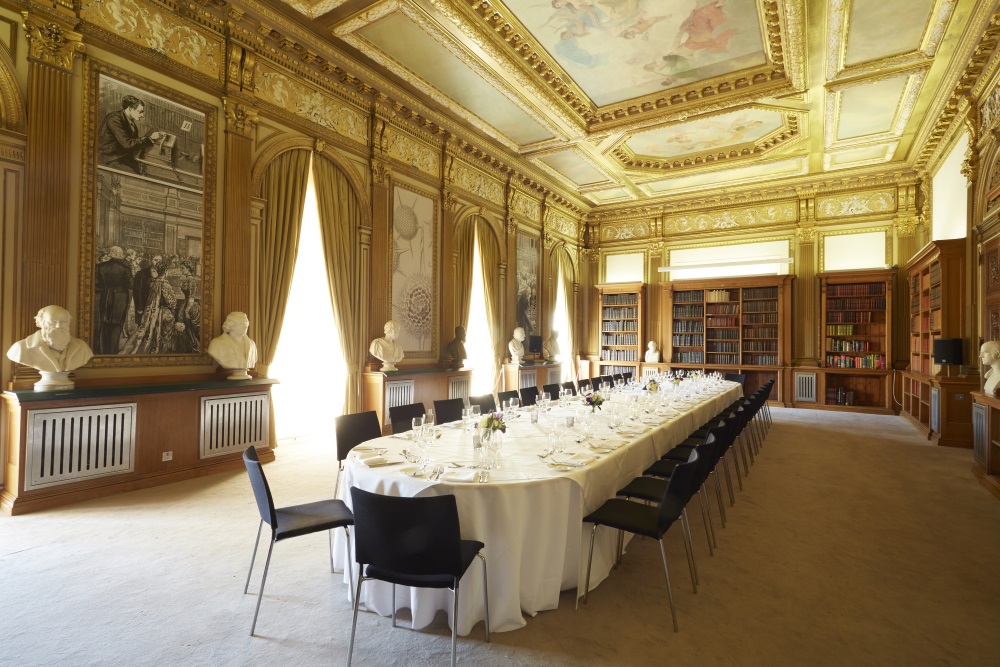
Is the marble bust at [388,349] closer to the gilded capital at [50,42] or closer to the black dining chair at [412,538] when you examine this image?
the gilded capital at [50,42]

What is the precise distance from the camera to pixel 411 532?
7.02 feet

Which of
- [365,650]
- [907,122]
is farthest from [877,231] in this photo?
[365,650]

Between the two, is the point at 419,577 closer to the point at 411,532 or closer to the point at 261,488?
the point at 411,532

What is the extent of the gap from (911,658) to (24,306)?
20.8 ft

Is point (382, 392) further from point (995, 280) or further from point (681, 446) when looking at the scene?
point (995, 280)

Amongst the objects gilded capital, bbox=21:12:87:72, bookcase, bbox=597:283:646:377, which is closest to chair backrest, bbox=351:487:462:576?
gilded capital, bbox=21:12:87:72

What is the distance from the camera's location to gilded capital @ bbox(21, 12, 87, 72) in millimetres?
4215

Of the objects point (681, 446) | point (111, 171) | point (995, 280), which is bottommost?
point (681, 446)

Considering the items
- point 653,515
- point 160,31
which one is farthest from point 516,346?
point 653,515

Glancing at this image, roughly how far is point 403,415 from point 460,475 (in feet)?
6.27

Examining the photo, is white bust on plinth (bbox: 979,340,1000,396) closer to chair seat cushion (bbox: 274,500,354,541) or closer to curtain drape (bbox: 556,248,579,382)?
chair seat cushion (bbox: 274,500,354,541)

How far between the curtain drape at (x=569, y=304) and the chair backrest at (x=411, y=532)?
10757 mm

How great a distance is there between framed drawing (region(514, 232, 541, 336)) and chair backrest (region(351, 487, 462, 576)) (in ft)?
28.5

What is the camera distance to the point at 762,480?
544 cm
